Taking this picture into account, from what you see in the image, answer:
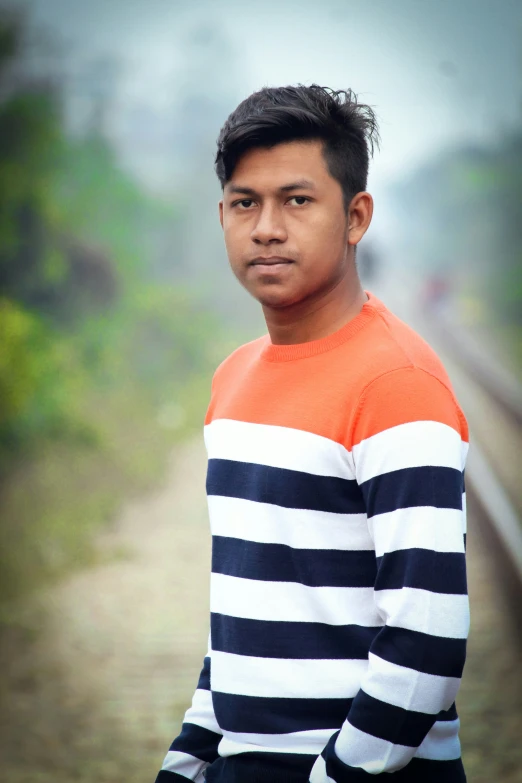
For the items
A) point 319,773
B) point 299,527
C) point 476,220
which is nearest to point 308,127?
point 299,527

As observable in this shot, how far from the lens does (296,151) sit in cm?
126

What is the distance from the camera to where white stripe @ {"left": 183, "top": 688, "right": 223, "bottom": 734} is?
1.41 meters

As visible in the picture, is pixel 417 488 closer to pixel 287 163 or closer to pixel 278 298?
pixel 278 298

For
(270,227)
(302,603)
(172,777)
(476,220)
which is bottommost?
(172,777)

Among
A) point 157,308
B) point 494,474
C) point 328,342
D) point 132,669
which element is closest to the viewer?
point 328,342

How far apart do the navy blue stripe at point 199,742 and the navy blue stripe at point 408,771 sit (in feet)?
1.13

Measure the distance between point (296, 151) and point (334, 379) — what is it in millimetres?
352

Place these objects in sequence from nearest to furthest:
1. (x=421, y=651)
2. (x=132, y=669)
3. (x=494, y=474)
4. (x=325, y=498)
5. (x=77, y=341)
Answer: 1. (x=421, y=651)
2. (x=325, y=498)
3. (x=132, y=669)
4. (x=494, y=474)
5. (x=77, y=341)

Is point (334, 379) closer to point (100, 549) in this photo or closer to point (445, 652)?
point (445, 652)

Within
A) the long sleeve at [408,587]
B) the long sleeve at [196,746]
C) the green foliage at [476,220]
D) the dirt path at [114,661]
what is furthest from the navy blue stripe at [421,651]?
the green foliage at [476,220]

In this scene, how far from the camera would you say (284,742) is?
46.9 inches

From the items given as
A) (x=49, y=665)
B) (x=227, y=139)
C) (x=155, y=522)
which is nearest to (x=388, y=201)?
(x=155, y=522)

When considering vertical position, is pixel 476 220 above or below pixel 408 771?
above

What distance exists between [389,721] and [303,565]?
0.23m
